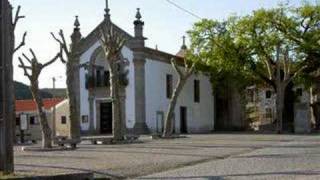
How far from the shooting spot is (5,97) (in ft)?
46.6

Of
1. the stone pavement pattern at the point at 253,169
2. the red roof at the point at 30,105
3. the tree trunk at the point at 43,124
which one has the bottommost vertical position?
the stone pavement pattern at the point at 253,169

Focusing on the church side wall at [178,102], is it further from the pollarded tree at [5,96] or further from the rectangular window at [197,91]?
the pollarded tree at [5,96]

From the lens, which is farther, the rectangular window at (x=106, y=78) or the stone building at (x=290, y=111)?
the rectangular window at (x=106, y=78)

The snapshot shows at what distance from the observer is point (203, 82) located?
207 feet

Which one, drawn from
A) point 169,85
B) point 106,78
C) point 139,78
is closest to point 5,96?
point 139,78

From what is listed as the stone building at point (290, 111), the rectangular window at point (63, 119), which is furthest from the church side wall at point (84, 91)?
the stone building at point (290, 111)

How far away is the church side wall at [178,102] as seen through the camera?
52.9m

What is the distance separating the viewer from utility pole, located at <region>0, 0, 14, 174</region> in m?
14.0

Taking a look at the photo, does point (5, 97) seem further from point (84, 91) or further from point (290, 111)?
point (290, 111)


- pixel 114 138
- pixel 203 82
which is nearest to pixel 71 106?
pixel 114 138

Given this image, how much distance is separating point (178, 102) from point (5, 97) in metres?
43.0

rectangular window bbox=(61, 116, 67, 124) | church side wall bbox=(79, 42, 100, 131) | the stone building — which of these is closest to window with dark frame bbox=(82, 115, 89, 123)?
church side wall bbox=(79, 42, 100, 131)

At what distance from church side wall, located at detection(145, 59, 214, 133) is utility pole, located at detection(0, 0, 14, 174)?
38.0 m

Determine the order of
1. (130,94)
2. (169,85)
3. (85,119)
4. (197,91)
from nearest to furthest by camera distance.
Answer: (130,94) < (85,119) < (169,85) < (197,91)
